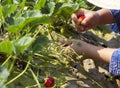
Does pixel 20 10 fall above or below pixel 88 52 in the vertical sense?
above

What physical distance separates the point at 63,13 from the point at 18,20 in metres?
0.52

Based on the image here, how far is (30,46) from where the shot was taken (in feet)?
5.57

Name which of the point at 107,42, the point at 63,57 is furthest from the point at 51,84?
the point at 107,42

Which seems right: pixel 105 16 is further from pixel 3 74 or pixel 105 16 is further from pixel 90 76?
pixel 3 74

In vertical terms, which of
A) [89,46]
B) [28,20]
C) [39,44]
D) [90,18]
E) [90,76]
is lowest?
[90,76]

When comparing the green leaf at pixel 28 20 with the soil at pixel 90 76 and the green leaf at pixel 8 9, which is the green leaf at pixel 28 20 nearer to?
the green leaf at pixel 8 9

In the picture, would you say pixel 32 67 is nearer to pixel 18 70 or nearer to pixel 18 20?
pixel 18 70

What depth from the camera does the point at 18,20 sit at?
1688 mm

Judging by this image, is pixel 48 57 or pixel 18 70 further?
pixel 48 57

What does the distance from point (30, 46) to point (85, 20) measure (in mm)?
549

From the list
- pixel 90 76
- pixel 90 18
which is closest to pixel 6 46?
pixel 90 76

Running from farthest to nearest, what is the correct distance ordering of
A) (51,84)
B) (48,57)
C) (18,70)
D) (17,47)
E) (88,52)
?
Answer: 1. (88,52)
2. (48,57)
3. (18,70)
4. (51,84)
5. (17,47)

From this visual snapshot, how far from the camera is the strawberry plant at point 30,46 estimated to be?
1.60 meters

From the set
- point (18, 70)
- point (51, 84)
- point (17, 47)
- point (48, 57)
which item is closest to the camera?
point (17, 47)
